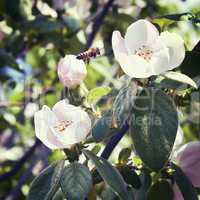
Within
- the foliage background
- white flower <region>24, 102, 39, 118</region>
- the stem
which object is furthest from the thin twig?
the stem

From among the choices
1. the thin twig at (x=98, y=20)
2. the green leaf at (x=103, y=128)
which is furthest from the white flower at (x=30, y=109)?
the green leaf at (x=103, y=128)

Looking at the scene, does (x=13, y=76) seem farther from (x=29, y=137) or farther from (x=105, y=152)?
(x=105, y=152)

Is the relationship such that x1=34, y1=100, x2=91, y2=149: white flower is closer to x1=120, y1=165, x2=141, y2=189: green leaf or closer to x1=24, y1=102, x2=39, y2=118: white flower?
x1=120, y1=165, x2=141, y2=189: green leaf

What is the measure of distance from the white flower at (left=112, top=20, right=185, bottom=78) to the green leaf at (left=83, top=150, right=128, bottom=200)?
0.44 ft

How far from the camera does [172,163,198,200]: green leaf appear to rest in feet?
2.98

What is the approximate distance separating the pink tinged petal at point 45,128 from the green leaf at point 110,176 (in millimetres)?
65

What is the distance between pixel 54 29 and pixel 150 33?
0.68m

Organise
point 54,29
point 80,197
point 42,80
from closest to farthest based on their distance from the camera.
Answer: point 80,197 < point 54,29 < point 42,80

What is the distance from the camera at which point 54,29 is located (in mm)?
1559

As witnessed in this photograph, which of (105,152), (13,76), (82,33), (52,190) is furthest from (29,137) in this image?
(52,190)

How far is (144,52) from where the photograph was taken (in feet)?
3.03

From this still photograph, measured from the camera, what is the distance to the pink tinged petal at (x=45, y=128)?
0.90 meters

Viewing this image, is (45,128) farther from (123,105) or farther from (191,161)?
(191,161)

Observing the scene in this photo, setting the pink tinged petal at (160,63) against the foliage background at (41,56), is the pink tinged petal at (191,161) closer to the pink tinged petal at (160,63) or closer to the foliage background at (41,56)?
the pink tinged petal at (160,63)
